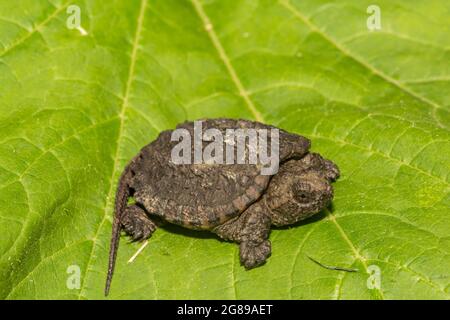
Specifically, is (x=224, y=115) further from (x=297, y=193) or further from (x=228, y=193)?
(x=297, y=193)

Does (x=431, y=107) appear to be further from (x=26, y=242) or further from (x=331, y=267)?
(x=26, y=242)

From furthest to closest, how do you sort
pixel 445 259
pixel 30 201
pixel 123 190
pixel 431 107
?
pixel 431 107
pixel 123 190
pixel 30 201
pixel 445 259

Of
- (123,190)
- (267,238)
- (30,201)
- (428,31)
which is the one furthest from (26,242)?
(428,31)

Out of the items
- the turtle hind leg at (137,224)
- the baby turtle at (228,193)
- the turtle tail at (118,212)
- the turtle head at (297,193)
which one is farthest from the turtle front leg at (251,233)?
the turtle tail at (118,212)

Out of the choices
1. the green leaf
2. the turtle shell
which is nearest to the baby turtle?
the turtle shell

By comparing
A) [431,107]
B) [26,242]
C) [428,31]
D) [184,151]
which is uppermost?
[428,31]

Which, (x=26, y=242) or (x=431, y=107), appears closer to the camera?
(x=26, y=242)

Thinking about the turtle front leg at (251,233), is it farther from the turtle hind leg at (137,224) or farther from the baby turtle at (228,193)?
the turtle hind leg at (137,224)
